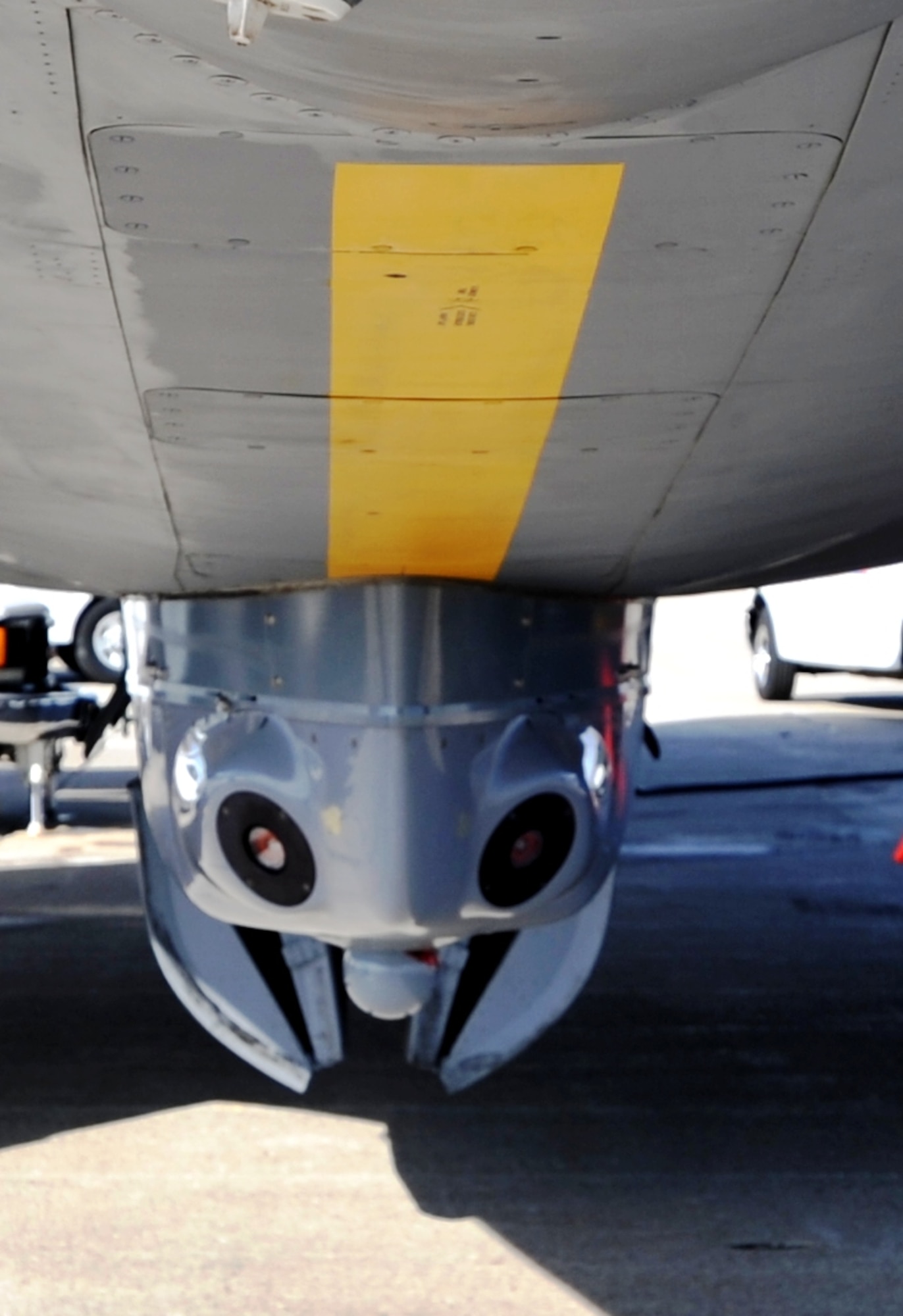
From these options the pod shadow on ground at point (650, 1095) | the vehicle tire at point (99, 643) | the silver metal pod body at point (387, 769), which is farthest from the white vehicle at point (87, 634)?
the silver metal pod body at point (387, 769)

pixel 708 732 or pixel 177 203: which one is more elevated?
pixel 177 203

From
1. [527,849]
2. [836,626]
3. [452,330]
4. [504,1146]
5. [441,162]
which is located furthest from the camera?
[836,626]

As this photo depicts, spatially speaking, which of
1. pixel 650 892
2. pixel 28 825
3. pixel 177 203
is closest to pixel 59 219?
pixel 177 203

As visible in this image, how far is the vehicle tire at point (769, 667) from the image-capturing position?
1282 centimetres

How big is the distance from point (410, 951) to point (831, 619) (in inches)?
379

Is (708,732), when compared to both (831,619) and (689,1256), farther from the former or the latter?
(689,1256)

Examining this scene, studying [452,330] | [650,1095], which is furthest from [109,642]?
[452,330]

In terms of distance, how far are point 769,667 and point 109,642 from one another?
5.54 meters

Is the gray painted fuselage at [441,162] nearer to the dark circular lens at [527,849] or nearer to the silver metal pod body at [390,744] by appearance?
the silver metal pod body at [390,744]

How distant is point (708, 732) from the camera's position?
11398 millimetres

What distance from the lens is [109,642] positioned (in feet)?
34.3

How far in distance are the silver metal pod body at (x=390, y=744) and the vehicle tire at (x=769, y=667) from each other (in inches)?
386

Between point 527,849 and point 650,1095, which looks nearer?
point 527,849

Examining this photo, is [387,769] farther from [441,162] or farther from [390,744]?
[441,162]
